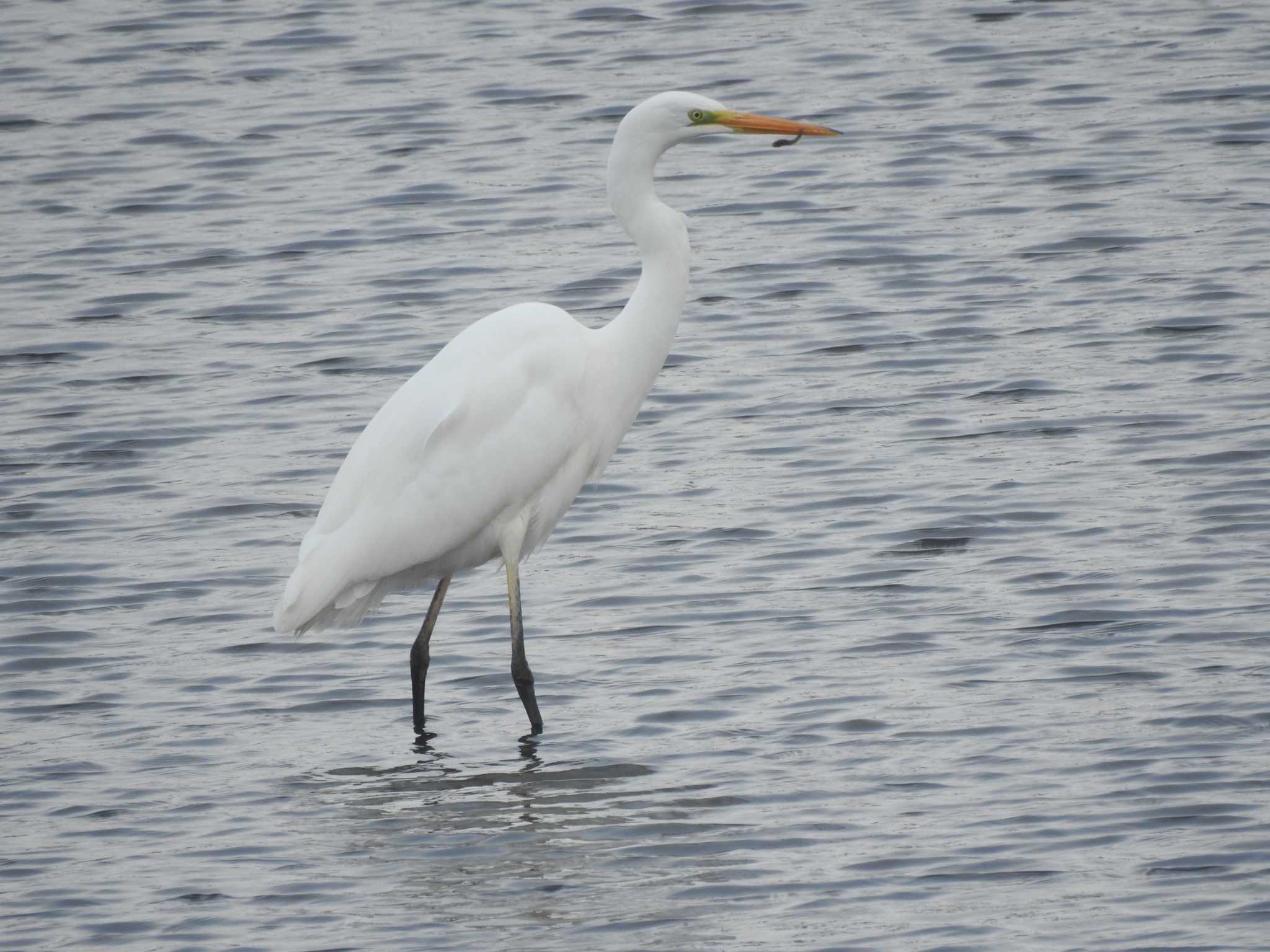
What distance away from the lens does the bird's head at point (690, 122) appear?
286 inches

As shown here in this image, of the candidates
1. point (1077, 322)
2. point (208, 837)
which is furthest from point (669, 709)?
point (1077, 322)

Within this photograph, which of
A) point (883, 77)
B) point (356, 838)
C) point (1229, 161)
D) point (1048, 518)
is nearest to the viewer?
point (356, 838)

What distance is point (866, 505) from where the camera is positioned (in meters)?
8.62

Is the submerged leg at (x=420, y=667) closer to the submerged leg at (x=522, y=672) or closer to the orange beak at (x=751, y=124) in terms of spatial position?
the submerged leg at (x=522, y=672)

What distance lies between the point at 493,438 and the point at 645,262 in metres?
0.83

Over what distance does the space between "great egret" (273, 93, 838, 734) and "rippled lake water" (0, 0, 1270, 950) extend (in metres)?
0.43

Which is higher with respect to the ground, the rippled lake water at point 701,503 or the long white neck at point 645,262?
the long white neck at point 645,262

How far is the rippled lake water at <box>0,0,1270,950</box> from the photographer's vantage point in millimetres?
5891

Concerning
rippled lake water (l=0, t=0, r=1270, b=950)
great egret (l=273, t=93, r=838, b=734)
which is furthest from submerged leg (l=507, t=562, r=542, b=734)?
rippled lake water (l=0, t=0, r=1270, b=950)

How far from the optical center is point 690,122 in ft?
24.1

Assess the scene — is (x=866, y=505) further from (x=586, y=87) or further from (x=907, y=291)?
(x=586, y=87)

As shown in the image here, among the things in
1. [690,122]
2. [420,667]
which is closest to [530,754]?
[420,667]

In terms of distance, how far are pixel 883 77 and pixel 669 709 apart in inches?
349

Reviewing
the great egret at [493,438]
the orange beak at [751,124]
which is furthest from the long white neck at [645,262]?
the orange beak at [751,124]
